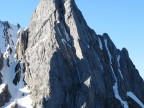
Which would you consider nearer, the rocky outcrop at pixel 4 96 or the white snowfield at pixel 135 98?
the rocky outcrop at pixel 4 96

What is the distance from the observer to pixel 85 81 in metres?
97.9

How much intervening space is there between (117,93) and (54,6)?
3183 cm

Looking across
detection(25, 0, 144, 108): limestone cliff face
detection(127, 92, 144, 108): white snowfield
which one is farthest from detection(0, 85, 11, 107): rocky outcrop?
detection(127, 92, 144, 108): white snowfield

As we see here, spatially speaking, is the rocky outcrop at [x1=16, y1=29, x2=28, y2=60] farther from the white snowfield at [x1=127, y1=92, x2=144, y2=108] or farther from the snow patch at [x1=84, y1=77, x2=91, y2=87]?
the white snowfield at [x1=127, y1=92, x2=144, y2=108]

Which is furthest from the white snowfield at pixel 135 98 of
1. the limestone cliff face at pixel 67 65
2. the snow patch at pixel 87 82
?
the snow patch at pixel 87 82

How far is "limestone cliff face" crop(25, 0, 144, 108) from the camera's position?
95875 mm

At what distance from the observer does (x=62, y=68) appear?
9888 cm

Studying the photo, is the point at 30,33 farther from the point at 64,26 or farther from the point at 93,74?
the point at 93,74

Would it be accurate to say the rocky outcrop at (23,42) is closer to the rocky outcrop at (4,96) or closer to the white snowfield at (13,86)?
the white snowfield at (13,86)

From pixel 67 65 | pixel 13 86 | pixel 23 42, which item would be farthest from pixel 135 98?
pixel 23 42

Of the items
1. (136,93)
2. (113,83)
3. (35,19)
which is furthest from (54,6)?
(136,93)

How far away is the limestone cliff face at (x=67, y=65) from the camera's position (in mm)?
95875

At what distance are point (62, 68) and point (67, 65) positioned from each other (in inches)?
84.9

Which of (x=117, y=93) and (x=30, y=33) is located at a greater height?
(x=30, y=33)
